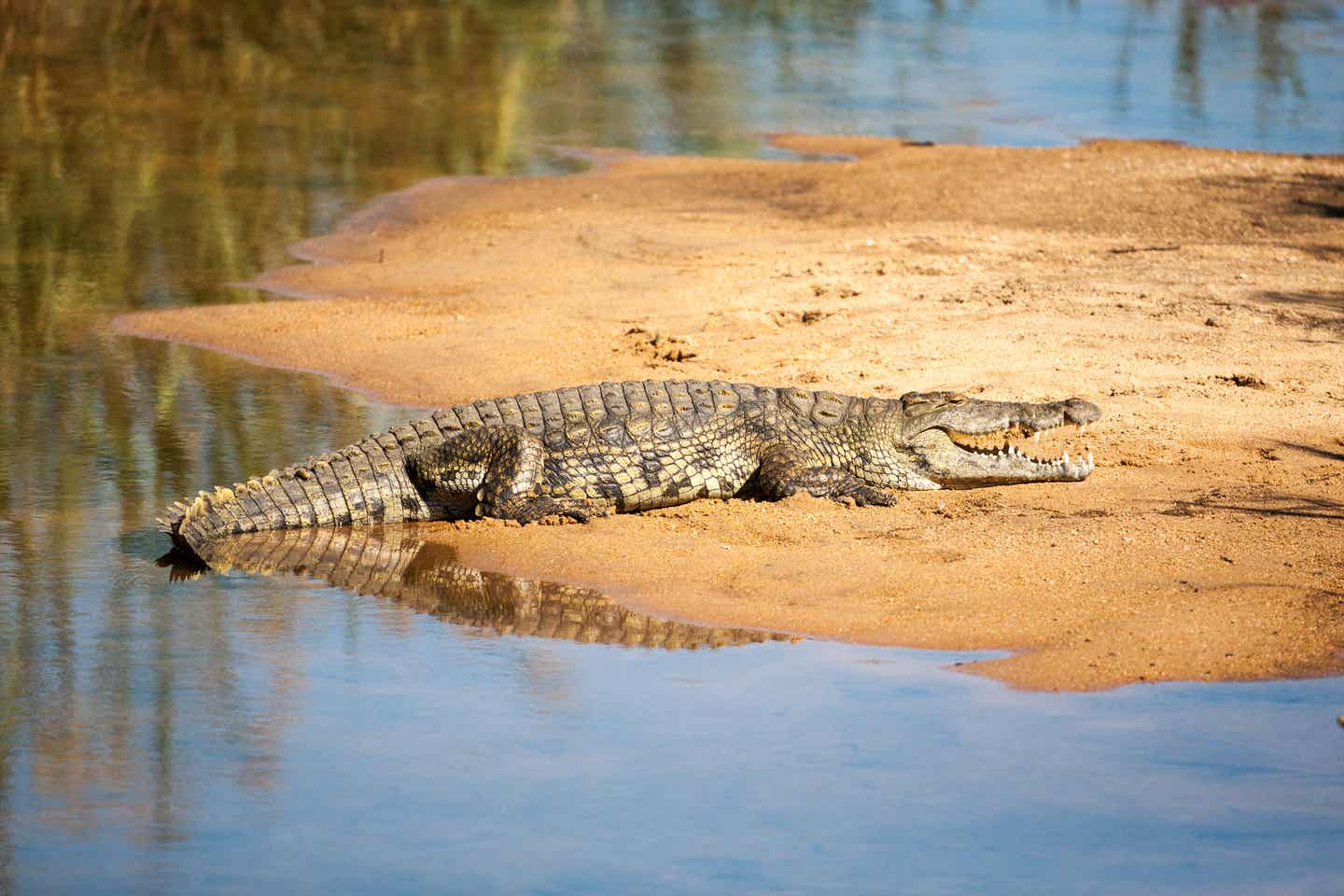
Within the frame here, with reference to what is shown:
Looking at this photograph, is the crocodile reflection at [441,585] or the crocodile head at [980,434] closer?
the crocodile reflection at [441,585]

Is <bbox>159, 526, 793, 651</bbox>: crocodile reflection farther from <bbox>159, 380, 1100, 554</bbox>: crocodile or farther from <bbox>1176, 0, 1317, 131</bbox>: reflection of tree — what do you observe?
<bbox>1176, 0, 1317, 131</bbox>: reflection of tree

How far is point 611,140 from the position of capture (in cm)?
1944

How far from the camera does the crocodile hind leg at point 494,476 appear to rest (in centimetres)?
823

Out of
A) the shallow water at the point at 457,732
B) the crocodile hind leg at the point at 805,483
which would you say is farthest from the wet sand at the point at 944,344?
the shallow water at the point at 457,732

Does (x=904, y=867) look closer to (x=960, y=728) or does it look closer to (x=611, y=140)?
(x=960, y=728)

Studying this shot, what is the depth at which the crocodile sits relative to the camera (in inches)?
322

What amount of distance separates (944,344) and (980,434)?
194cm

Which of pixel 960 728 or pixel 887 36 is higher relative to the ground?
pixel 887 36

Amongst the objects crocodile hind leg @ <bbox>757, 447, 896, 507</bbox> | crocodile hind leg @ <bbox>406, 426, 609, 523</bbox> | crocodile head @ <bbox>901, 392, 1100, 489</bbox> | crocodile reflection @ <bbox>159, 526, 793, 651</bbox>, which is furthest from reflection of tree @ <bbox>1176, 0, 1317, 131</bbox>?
crocodile reflection @ <bbox>159, 526, 793, 651</bbox>

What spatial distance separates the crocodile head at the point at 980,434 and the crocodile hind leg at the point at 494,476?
1.77 m

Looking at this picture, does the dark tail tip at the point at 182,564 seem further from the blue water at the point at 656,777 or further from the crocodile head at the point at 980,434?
the crocodile head at the point at 980,434

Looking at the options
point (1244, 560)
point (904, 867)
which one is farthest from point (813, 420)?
point (904, 867)

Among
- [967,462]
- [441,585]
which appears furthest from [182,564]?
[967,462]

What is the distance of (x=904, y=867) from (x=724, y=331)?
6.72m
